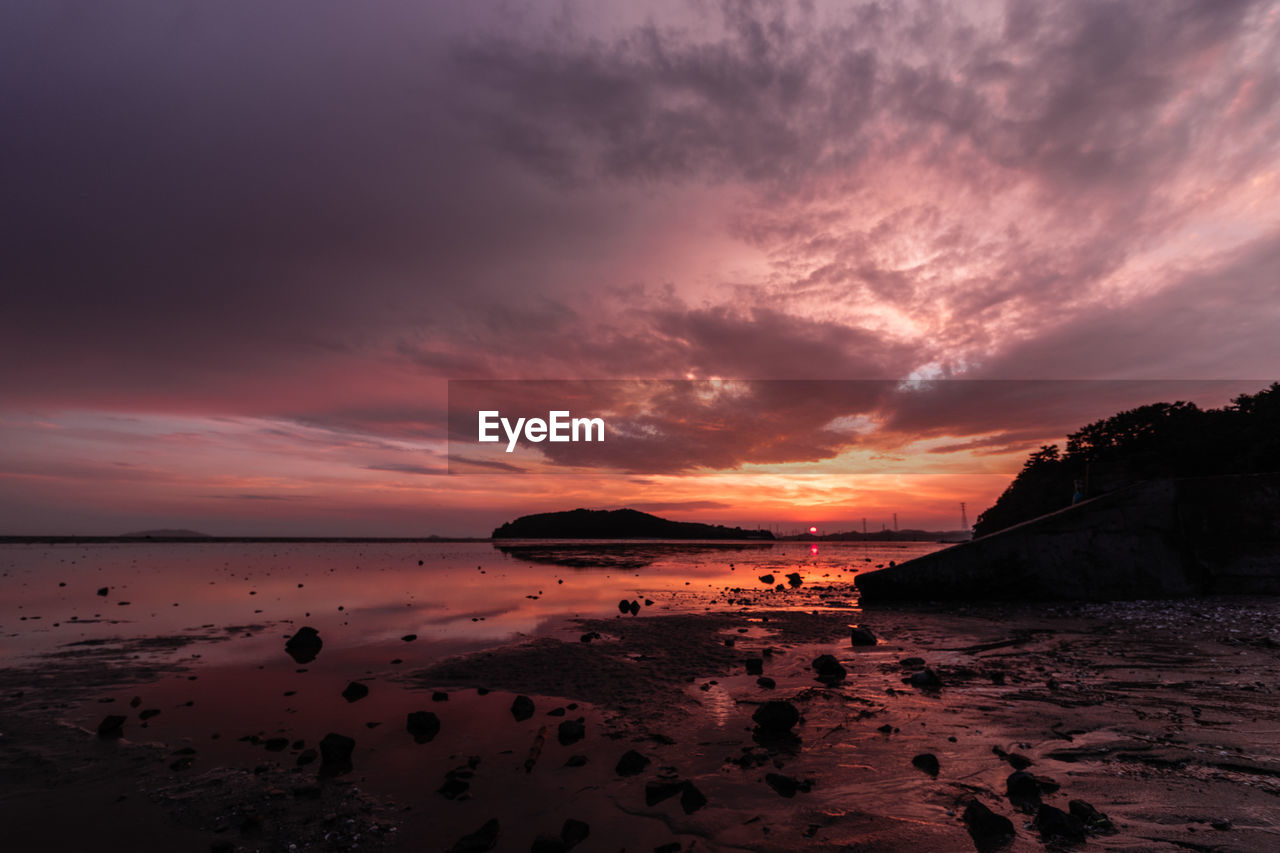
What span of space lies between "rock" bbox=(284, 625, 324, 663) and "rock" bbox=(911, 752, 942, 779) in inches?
490

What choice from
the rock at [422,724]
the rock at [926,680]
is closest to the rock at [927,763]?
the rock at [926,680]

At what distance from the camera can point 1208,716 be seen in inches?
274

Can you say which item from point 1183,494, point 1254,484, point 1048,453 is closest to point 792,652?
point 1183,494

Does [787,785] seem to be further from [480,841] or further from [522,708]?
[522,708]

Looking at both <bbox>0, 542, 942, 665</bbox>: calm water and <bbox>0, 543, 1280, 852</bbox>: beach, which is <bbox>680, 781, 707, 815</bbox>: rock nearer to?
<bbox>0, 543, 1280, 852</bbox>: beach

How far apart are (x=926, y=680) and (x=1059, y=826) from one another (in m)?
5.03

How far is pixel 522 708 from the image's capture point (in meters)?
8.78

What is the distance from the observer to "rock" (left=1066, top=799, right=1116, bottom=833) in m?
4.68

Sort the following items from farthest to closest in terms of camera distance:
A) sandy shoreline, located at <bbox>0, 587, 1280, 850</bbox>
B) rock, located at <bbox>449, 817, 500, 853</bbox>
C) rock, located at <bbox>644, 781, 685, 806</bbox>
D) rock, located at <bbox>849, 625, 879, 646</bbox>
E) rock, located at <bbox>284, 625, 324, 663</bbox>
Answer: rock, located at <bbox>849, 625, 879, 646</bbox> → rock, located at <bbox>284, 625, 324, 663</bbox> → rock, located at <bbox>644, 781, 685, 806</bbox> → sandy shoreline, located at <bbox>0, 587, 1280, 850</bbox> → rock, located at <bbox>449, 817, 500, 853</bbox>

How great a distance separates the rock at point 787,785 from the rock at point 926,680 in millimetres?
4510

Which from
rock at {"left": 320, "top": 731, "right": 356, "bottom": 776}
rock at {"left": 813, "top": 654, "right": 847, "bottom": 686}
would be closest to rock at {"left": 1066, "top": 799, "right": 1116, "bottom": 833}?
rock at {"left": 813, "top": 654, "right": 847, "bottom": 686}

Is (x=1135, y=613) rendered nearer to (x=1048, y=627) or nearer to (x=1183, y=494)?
(x=1048, y=627)

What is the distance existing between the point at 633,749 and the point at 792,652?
6798 mm

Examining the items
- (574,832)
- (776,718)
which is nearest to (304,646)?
(574,832)
